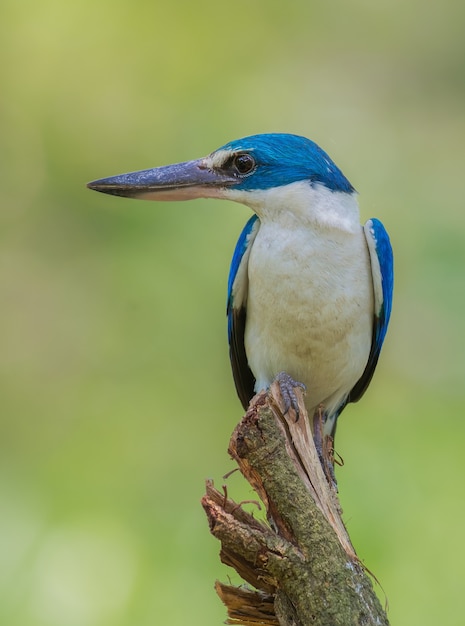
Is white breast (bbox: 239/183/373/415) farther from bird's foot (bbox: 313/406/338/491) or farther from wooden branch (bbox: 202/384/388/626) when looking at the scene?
wooden branch (bbox: 202/384/388/626)

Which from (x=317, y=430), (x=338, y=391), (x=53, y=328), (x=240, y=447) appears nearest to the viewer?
(x=240, y=447)

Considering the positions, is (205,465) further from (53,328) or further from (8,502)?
(53,328)

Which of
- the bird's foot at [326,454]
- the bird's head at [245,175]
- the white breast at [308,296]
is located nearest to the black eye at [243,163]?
the bird's head at [245,175]

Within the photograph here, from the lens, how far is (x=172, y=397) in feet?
23.8

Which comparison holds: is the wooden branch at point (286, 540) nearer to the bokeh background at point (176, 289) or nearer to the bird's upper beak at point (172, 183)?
the bird's upper beak at point (172, 183)

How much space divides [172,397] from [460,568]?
2.40 meters

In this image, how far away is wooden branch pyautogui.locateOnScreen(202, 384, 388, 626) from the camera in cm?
326

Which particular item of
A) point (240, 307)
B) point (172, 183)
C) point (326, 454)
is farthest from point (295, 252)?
point (326, 454)

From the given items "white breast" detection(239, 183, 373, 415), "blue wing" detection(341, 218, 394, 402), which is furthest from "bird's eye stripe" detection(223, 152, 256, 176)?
"blue wing" detection(341, 218, 394, 402)

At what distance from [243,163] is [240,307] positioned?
2.37 ft

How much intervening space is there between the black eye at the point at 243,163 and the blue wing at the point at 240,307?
11.2 inches

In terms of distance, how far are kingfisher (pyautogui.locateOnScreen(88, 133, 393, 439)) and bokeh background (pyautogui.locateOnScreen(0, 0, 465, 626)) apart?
1.34m

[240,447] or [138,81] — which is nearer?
[240,447]

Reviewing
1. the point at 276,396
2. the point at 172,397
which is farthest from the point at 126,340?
the point at 276,396
